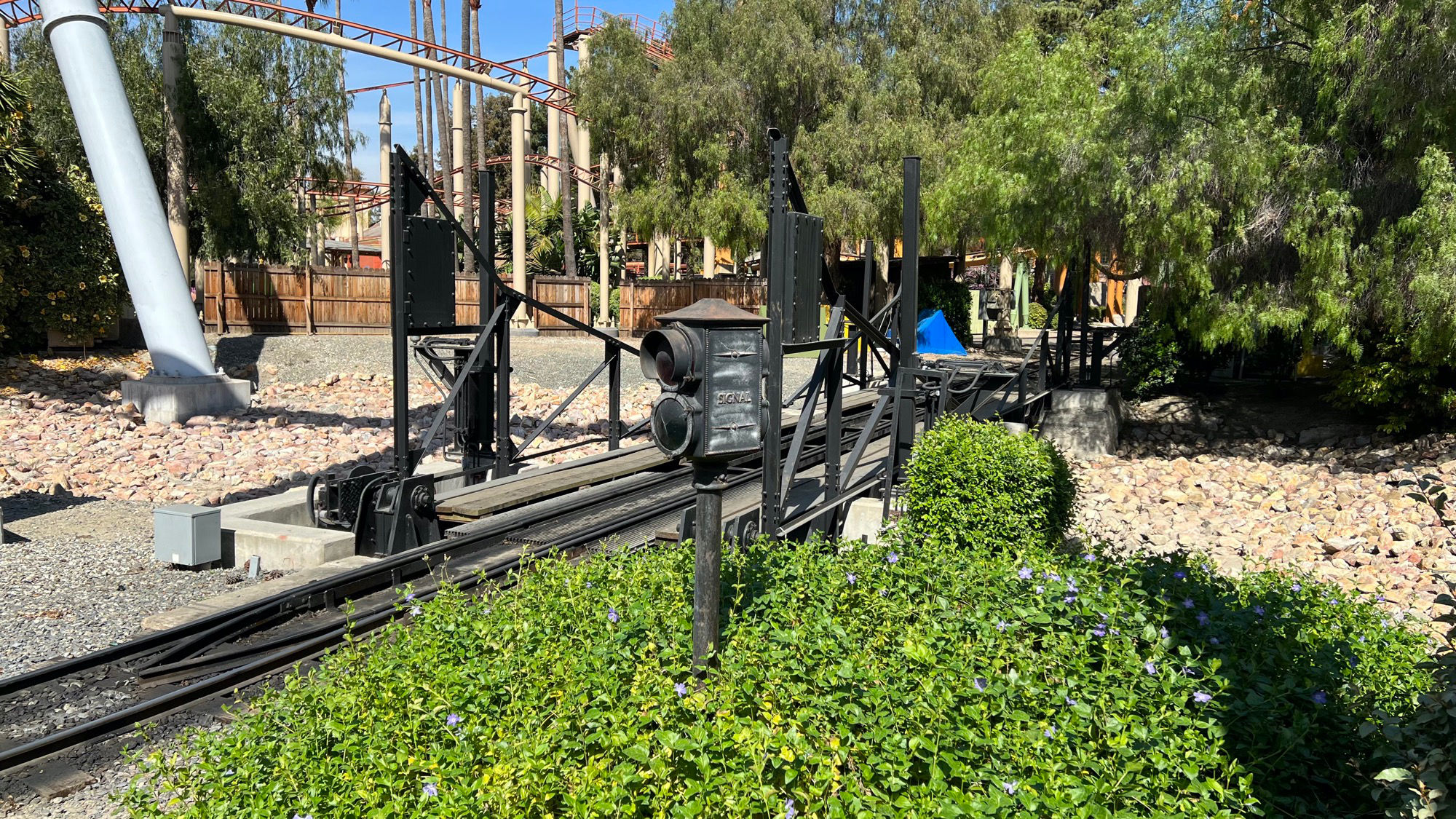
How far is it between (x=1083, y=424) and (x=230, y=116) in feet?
67.3

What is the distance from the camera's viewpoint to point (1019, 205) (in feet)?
46.8

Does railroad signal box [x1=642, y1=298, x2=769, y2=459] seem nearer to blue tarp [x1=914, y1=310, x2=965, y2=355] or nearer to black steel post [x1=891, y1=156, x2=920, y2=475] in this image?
black steel post [x1=891, y1=156, x2=920, y2=475]

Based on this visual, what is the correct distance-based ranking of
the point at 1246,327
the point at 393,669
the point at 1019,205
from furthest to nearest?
the point at 1019,205 → the point at 1246,327 → the point at 393,669

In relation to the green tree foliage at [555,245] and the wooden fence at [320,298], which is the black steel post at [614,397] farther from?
the green tree foliage at [555,245]

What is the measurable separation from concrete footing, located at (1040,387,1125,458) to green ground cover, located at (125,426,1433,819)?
370 inches

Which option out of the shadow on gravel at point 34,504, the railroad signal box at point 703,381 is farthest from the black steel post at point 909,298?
the shadow on gravel at point 34,504

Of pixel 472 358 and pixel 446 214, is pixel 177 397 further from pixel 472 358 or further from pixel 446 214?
pixel 446 214

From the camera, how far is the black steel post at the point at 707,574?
3.96 meters

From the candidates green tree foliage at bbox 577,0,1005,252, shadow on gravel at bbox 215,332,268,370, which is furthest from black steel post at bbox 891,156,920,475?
green tree foliage at bbox 577,0,1005,252

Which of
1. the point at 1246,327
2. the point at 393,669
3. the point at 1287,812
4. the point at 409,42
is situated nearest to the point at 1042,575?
the point at 1287,812

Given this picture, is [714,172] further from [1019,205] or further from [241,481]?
[241,481]

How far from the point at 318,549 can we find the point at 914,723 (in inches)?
222

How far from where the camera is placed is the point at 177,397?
625 inches

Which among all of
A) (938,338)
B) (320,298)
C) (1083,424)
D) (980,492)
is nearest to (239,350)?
(320,298)
